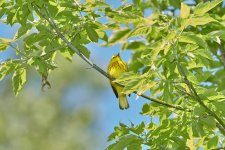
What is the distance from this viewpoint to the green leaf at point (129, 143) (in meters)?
3.27

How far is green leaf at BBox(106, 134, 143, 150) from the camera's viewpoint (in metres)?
3.27

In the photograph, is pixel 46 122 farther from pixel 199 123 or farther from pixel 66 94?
pixel 199 123

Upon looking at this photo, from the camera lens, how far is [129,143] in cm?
331

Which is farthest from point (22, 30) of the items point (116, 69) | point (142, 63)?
point (116, 69)

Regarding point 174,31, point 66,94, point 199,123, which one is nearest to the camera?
point 174,31

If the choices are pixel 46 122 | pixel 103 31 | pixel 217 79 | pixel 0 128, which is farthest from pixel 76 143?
pixel 103 31

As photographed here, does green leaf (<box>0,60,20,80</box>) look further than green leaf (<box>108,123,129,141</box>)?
No

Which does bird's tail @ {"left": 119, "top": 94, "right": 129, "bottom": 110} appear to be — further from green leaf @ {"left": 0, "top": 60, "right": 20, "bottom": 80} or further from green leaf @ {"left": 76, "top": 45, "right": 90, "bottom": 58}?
green leaf @ {"left": 0, "top": 60, "right": 20, "bottom": 80}

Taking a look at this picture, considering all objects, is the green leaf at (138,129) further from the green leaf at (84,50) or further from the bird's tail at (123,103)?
the bird's tail at (123,103)

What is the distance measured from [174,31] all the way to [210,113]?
819mm

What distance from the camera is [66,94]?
21703 mm

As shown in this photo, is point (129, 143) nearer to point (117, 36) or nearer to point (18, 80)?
point (18, 80)

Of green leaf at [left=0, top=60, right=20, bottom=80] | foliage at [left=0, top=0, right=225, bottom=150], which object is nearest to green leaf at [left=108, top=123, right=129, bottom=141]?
foliage at [left=0, top=0, right=225, bottom=150]

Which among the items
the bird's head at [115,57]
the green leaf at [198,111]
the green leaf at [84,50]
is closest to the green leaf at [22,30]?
the green leaf at [84,50]
